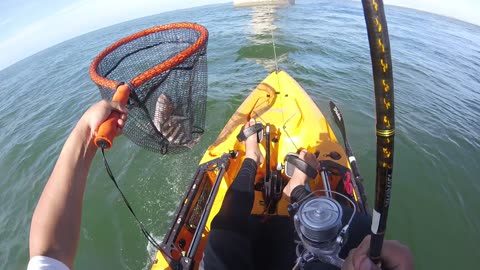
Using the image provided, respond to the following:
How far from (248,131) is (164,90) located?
182 cm

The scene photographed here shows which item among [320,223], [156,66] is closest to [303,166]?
[320,223]

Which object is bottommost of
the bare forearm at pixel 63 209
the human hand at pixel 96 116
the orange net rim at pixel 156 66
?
the bare forearm at pixel 63 209

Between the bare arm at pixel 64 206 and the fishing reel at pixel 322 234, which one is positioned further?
the fishing reel at pixel 322 234

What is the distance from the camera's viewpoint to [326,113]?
710 centimetres

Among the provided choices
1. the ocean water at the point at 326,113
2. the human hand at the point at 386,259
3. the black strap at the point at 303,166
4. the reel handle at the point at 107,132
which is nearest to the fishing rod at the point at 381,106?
the human hand at the point at 386,259

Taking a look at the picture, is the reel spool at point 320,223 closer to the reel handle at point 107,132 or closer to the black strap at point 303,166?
the black strap at point 303,166

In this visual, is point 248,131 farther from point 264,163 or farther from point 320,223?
point 320,223

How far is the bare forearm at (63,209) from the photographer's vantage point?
3.95 ft

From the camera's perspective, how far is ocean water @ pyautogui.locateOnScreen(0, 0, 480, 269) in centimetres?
430

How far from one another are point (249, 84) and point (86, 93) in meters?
7.58

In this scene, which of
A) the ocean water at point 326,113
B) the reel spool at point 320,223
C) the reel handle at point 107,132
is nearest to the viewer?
the reel handle at point 107,132

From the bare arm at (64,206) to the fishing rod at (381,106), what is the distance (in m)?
1.31

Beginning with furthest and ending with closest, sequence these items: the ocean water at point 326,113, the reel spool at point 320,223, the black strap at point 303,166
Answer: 1. the ocean water at point 326,113
2. the black strap at point 303,166
3. the reel spool at point 320,223

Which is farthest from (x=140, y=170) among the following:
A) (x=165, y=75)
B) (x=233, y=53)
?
(x=233, y=53)
